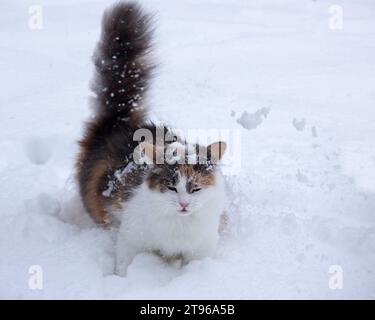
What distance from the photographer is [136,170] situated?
3379 millimetres

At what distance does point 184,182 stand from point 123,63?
128 centimetres

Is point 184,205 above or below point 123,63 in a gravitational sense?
below

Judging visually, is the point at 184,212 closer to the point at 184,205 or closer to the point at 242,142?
the point at 184,205

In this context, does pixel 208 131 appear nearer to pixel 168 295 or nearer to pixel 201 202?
pixel 201 202

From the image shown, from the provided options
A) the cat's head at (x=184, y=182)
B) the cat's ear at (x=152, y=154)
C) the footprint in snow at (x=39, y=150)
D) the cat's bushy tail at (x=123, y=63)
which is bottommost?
the cat's head at (x=184, y=182)

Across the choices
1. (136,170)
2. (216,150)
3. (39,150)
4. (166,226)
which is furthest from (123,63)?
(166,226)

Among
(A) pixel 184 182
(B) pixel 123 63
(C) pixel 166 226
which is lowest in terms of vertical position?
(C) pixel 166 226

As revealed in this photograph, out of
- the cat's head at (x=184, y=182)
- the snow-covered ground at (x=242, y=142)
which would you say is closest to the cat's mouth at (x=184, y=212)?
the cat's head at (x=184, y=182)

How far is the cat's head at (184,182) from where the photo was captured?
3051 mm

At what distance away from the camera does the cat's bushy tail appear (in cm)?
386

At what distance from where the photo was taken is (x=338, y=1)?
8820mm

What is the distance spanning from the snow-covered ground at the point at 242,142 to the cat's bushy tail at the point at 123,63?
0.22 m

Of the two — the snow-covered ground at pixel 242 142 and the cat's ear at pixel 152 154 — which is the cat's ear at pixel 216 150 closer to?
the cat's ear at pixel 152 154

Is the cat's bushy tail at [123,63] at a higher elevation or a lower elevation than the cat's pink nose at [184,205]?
higher
